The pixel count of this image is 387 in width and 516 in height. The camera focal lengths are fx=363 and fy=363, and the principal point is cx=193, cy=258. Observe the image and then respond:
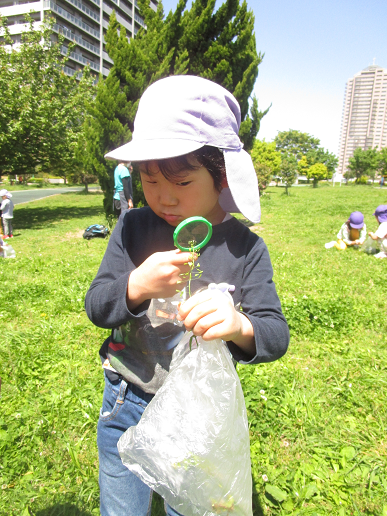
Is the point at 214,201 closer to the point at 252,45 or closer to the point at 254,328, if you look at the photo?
the point at 254,328

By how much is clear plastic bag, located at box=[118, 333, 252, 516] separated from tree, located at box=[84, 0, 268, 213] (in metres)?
8.52

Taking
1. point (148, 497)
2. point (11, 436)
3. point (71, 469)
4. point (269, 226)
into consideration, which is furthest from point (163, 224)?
point (269, 226)

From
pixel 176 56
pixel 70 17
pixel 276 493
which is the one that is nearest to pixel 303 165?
pixel 70 17

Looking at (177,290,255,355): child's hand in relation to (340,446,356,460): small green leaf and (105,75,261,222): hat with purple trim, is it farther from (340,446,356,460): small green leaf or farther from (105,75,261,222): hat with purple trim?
(340,446,356,460): small green leaf

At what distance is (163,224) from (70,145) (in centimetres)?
1431

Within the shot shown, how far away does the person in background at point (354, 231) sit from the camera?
8.01 m

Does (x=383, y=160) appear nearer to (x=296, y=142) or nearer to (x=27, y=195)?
(x=296, y=142)

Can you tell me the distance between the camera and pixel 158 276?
0.98 meters

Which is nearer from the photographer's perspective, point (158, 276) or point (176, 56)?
point (158, 276)

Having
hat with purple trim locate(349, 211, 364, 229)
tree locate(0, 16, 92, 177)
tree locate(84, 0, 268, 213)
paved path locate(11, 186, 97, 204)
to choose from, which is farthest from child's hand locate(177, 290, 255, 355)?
paved path locate(11, 186, 97, 204)

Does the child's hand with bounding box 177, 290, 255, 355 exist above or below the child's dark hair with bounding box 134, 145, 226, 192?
below

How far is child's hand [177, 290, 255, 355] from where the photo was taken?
0.92 meters

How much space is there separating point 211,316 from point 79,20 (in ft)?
187

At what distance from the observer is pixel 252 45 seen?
911 centimetres
